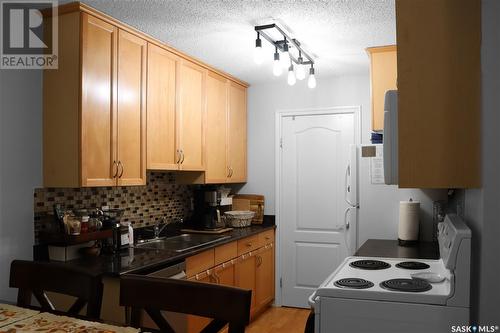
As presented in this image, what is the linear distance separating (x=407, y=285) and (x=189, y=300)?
0.99m

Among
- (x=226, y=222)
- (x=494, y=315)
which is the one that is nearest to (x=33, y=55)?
(x=226, y=222)

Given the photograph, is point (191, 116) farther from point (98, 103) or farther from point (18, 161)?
point (18, 161)

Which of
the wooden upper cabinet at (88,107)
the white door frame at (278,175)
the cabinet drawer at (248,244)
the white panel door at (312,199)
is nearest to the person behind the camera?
the wooden upper cabinet at (88,107)

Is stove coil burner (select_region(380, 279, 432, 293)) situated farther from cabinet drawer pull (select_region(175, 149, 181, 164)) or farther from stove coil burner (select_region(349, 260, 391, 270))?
cabinet drawer pull (select_region(175, 149, 181, 164))

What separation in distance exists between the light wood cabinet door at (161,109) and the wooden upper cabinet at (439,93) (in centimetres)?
183

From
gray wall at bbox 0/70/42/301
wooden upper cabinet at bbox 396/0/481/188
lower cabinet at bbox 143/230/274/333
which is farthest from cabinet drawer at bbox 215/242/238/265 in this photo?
wooden upper cabinet at bbox 396/0/481/188

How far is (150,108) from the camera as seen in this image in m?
3.00

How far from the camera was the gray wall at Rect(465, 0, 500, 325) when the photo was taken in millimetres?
1531

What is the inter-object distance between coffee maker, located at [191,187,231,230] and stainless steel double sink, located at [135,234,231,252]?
244 mm

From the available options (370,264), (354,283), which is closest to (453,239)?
(354,283)

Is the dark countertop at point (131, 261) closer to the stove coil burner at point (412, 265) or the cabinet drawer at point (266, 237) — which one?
the cabinet drawer at point (266, 237)

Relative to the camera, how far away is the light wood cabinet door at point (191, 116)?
3.37 meters

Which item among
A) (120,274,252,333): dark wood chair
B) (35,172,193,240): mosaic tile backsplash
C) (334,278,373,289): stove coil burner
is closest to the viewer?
(120,274,252,333): dark wood chair

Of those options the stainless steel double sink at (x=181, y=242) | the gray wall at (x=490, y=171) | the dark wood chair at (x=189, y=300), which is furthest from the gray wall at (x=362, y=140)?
the dark wood chair at (x=189, y=300)
